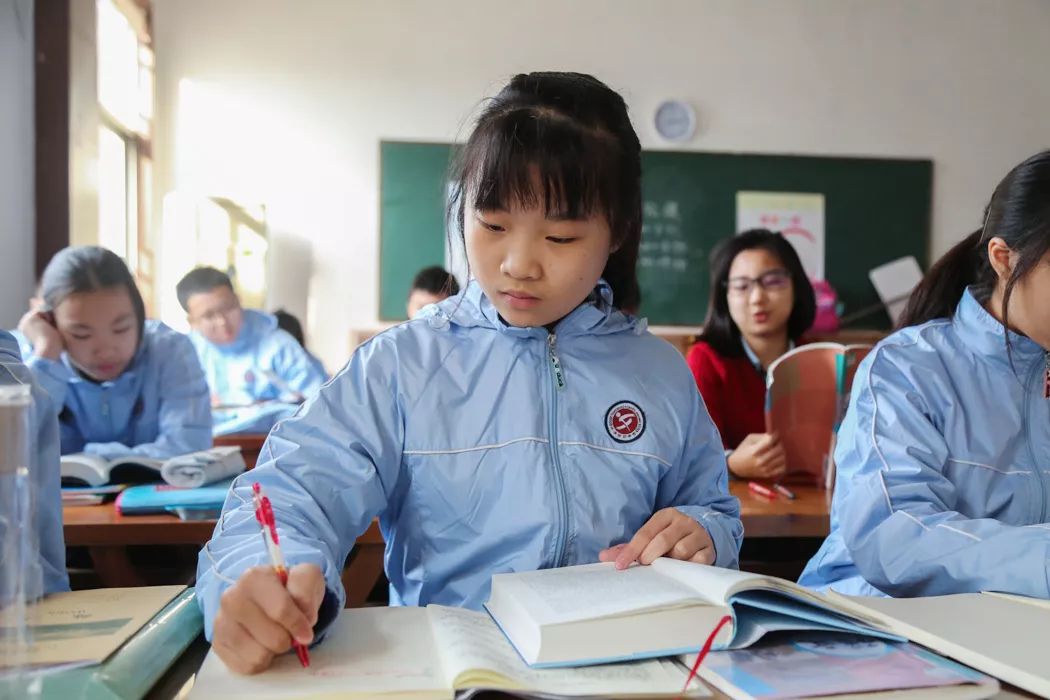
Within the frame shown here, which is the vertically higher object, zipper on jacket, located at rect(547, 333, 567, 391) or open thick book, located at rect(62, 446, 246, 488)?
zipper on jacket, located at rect(547, 333, 567, 391)

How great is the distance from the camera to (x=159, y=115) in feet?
15.0

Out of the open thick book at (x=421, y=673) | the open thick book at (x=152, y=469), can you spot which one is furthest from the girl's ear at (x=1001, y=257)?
the open thick book at (x=152, y=469)

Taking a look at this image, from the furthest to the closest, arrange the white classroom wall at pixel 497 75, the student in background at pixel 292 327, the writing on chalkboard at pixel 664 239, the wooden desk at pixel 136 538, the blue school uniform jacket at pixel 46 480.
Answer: the writing on chalkboard at pixel 664 239
the white classroom wall at pixel 497 75
the student in background at pixel 292 327
the wooden desk at pixel 136 538
the blue school uniform jacket at pixel 46 480

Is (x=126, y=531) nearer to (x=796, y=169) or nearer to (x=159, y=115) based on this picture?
(x=159, y=115)

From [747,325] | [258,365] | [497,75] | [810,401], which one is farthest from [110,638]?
[497,75]

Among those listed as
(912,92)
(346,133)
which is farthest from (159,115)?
(912,92)

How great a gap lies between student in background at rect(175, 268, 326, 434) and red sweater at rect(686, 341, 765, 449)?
6.95 ft

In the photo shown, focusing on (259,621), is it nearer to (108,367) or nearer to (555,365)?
(555,365)

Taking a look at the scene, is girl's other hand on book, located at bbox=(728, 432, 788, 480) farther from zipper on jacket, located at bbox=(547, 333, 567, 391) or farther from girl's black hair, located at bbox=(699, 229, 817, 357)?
zipper on jacket, located at bbox=(547, 333, 567, 391)

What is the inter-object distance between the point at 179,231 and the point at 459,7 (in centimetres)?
186

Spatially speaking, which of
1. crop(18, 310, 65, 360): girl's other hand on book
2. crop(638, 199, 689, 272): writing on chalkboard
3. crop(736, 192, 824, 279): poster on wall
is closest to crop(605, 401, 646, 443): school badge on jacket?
crop(18, 310, 65, 360): girl's other hand on book

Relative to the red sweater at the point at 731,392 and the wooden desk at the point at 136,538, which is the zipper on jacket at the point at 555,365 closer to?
the wooden desk at the point at 136,538

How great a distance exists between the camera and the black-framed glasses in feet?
8.36

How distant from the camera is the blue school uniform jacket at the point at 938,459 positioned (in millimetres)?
1041
